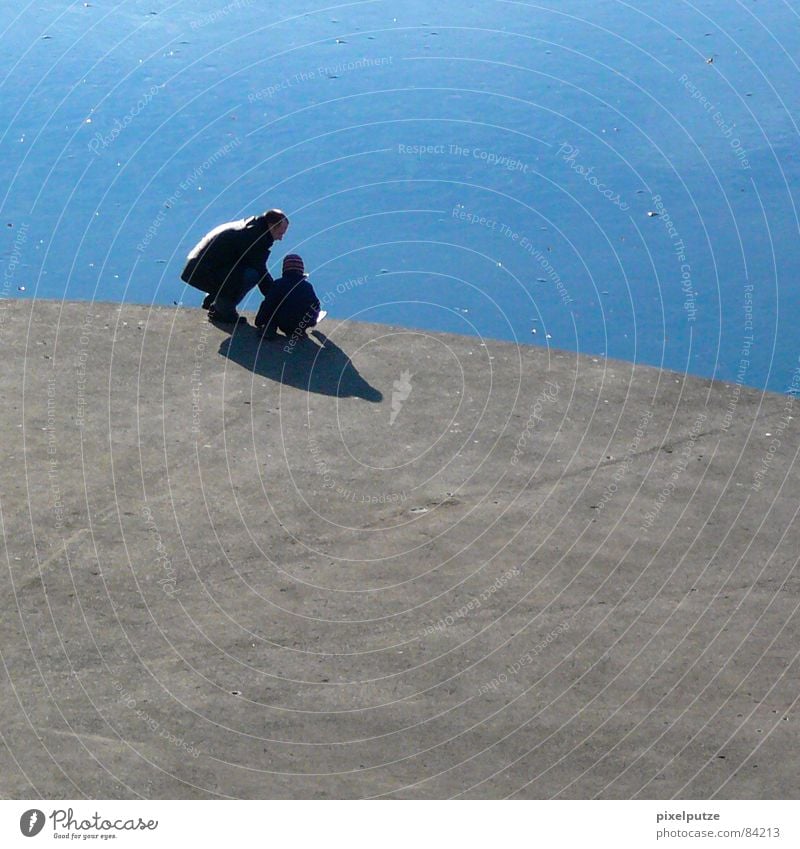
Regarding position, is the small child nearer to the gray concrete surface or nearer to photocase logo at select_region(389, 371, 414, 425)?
the gray concrete surface

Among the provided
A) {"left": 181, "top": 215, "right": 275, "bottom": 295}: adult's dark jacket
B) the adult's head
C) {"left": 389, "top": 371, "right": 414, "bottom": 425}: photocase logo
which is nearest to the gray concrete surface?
{"left": 389, "top": 371, "right": 414, "bottom": 425}: photocase logo

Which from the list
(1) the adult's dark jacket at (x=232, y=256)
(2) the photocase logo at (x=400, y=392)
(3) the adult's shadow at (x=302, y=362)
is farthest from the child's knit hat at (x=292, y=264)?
(2) the photocase logo at (x=400, y=392)

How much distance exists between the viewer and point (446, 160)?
40.5 feet

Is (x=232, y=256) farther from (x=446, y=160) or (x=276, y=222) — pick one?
(x=446, y=160)

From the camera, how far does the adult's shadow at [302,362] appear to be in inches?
354

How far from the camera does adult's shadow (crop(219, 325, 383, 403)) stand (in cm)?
900

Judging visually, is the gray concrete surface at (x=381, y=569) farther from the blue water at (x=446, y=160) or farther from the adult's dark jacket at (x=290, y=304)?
Answer: the blue water at (x=446, y=160)

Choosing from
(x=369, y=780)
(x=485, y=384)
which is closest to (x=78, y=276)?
(x=485, y=384)

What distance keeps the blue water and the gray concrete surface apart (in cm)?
80

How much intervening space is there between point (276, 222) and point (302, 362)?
1.08 metres

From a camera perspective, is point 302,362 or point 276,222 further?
point 276,222
